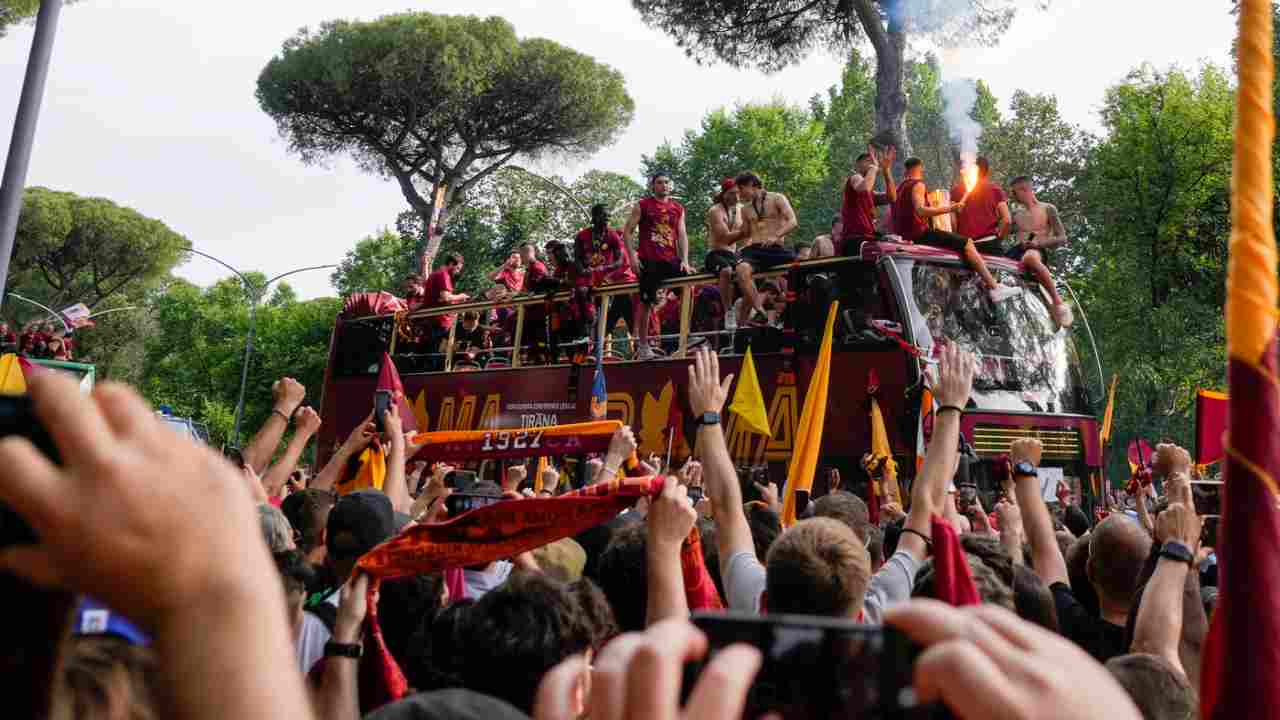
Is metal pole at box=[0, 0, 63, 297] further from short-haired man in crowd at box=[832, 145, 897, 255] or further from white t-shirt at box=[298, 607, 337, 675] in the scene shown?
short-haired man in crowd at box=[832, 145, 897, 255]

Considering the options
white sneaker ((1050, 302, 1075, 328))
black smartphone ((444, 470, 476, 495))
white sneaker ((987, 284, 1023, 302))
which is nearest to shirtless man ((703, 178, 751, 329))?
white sneaker ((987, 284, 1023, 302))

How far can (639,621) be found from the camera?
3094mm

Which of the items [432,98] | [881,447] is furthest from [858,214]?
[432,98]

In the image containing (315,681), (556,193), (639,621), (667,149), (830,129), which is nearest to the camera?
(315,681)

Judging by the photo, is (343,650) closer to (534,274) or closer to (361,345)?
(534,274)

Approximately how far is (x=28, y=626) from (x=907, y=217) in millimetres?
12053

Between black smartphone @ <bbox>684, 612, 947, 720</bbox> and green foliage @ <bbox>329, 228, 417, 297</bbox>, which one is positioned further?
green foliage @ <bbox>329, 228, 417, 297</bbox>

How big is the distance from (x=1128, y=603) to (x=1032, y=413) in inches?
319

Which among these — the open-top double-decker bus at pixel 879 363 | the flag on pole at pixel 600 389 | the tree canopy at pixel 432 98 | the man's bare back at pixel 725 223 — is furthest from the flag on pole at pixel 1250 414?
the tree canopy at pixel 432 98

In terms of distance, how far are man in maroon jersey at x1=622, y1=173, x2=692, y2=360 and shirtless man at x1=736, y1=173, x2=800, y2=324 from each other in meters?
0.86

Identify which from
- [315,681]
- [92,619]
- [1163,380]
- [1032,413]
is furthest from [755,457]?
[1163,380]

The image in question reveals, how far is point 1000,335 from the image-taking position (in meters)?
11.5

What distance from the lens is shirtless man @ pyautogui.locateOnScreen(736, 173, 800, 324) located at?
1226 centimetres

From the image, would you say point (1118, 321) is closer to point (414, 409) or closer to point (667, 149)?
point (414, 409)
